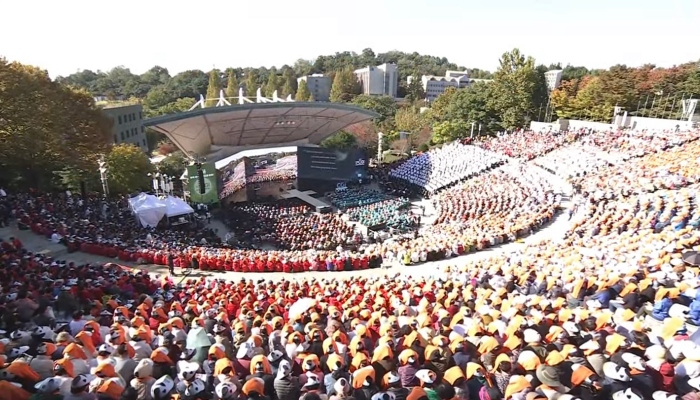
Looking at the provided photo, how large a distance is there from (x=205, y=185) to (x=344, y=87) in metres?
78.8

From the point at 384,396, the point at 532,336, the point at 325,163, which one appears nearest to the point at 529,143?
the point at 325,163

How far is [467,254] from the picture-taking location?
54.8 ft

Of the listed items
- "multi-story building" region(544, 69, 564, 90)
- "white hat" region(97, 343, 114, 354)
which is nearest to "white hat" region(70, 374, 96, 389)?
"white hat" region(97, 343, 114, 354)

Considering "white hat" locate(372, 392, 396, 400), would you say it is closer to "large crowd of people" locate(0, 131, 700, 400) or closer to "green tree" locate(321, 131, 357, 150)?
"large crowd of people" locate(0, 131, 700, 400)

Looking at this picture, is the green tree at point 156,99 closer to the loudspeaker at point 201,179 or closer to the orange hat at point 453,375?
the loudspeaker at point 201,179

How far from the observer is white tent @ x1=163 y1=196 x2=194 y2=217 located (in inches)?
940

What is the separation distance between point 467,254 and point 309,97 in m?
74.0

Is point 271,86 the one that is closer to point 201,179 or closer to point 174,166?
point 174,166

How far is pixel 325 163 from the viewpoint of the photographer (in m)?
34.4

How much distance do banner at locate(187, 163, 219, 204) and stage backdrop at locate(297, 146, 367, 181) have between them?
805 centimetres

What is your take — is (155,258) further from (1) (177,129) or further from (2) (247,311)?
(1) (177,129)

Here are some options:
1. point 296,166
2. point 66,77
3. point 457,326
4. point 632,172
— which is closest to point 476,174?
point 632,172

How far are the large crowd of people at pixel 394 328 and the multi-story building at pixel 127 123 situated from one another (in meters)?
44.3

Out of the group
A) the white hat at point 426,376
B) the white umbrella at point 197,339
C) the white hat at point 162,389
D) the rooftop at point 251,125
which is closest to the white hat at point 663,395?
the white hat at point 426,376
